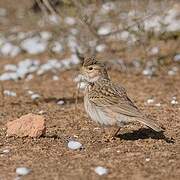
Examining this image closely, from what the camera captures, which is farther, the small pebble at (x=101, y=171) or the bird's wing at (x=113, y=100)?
the bird's wing at (x=113, y=100)

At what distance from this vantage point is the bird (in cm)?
670

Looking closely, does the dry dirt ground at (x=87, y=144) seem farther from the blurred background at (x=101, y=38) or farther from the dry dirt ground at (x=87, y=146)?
the blurred background at (x=101, y=38)

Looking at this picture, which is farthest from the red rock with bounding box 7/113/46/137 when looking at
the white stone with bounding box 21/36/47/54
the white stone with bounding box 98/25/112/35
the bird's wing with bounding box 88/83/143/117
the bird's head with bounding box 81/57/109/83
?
the white stone with bounding box 98/25/112/35

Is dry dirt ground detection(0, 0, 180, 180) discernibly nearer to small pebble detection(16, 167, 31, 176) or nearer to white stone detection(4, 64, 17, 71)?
small pebble detection(16, 167, 31, 176)

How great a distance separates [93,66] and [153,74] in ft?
11.2

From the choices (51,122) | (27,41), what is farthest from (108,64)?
(51,122)

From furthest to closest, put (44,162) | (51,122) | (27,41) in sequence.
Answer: (27,41) → (51,122) → (44,162)

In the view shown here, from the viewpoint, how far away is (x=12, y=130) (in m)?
7.14

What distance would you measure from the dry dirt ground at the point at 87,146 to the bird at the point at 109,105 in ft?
0.82

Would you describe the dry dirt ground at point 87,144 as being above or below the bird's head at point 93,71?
below

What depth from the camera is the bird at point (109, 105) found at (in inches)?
264

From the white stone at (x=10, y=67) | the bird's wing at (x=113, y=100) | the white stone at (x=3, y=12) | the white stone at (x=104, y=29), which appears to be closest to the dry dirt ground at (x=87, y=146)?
the bird's wing at (x=113, y=100)

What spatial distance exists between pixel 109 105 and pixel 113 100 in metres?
0.08

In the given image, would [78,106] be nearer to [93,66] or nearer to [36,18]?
[93,66]
